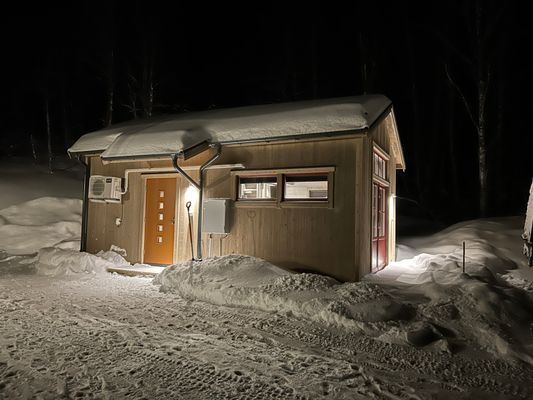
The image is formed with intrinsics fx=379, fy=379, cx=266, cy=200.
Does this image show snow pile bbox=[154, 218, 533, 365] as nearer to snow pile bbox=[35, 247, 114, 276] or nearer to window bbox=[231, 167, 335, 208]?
window bbox=[231, 167, 335, 208]

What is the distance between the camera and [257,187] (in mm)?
8633

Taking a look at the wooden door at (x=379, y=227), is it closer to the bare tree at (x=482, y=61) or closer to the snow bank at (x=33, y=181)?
the bare tree at (x=482, y=61)

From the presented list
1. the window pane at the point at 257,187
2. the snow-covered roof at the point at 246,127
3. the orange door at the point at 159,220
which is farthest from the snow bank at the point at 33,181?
the window pane at the point at 257,187

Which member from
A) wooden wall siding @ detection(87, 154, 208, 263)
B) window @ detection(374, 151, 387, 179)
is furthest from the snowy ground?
window @ detection(374, 151, 387, 179)

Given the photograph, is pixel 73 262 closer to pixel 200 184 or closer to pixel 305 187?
pixel 200 184

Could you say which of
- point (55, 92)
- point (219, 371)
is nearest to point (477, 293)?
point (219, 371)

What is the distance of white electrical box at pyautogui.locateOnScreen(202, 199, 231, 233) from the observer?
332 inches

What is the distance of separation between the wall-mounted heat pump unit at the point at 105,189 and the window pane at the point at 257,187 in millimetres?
3411

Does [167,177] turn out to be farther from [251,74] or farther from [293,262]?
[251,74]

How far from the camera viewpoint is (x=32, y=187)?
17.2 meters

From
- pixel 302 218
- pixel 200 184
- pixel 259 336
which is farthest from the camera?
pixel 200 184

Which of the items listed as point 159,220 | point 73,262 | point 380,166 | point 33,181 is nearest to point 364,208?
point 380,166

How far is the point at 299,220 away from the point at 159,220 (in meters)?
3.72

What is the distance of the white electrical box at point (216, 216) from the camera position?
842cm
